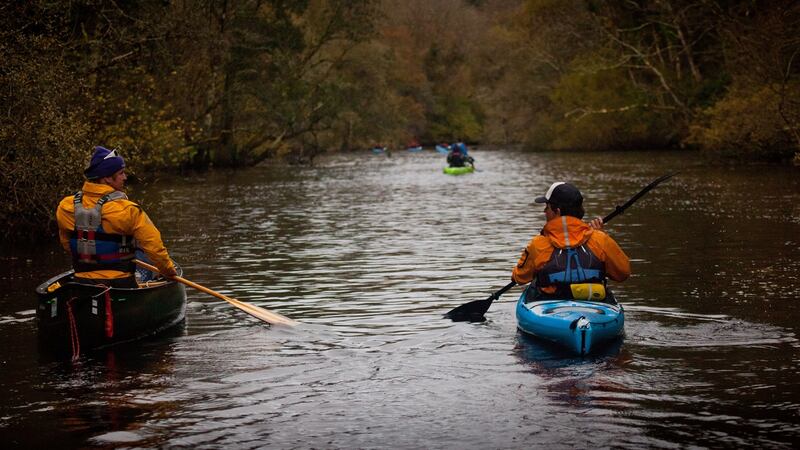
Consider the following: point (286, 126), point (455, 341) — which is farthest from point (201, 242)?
point (286, 126)

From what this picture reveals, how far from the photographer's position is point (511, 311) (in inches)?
501

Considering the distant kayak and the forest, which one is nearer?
the forest

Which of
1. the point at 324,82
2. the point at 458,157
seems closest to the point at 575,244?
the point at 458,157

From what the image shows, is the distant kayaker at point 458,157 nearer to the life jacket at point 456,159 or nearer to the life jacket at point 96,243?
the life jacket at point 456,159

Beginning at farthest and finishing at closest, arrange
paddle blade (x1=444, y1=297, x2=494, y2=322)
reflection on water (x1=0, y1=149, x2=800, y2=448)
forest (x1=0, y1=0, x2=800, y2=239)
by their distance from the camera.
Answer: forest (x1=0, y1=0, x2=800, y2=239), paddle blade (x1=444, y1=297, x2=494, y2=322), reflection on water (x1=0, y1=149, x2=800, y2=448)

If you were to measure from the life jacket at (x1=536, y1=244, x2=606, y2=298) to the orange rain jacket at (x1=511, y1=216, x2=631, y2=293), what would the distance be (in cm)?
5

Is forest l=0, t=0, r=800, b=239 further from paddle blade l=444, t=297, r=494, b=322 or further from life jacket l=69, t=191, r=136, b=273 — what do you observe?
paddle blade l=444, t=297, r=494, b=322

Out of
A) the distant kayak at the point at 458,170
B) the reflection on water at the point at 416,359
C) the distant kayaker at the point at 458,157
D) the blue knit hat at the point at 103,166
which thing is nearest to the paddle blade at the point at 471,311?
the reflection on water at the point at 416,359

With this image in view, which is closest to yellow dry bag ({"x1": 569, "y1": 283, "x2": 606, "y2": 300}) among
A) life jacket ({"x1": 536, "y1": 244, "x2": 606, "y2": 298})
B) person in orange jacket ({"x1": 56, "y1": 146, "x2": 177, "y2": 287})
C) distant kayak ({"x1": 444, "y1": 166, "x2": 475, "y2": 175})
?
life jacket ({"x1": 536, "y1": 244, "x2": 606, "y2": 298})

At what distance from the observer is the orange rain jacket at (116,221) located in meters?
10.5

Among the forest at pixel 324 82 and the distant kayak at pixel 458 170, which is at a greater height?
the forest at pixel 324 82

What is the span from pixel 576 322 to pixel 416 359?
1.47 meters

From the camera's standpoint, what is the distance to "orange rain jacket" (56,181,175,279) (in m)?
10.5

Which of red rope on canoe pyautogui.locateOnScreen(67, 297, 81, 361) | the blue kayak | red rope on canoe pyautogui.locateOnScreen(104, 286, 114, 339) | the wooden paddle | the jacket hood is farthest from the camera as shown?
the wooden paddle
